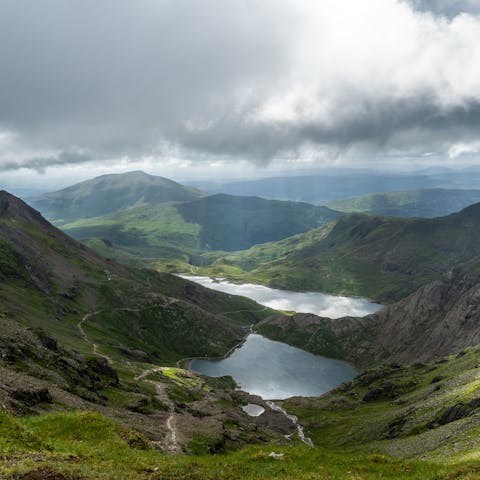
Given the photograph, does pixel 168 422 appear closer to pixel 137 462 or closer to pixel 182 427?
pixel 182 427

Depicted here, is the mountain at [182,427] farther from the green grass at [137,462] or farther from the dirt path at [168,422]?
the dirt path at [168,422]

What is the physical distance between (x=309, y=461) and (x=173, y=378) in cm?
16322

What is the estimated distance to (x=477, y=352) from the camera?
180750 mm

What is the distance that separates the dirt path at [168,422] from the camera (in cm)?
6962

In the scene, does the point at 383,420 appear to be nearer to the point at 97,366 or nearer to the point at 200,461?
the point at 97,366

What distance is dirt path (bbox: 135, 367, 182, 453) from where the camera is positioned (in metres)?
69.6

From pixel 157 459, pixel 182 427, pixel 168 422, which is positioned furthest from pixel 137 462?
pixel 168 422

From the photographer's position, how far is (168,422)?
339 ft

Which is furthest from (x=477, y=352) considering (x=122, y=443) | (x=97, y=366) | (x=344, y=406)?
(x=122, y=443)

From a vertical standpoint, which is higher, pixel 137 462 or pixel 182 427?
pixel 137 462

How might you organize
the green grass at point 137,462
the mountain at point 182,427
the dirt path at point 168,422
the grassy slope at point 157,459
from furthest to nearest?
the dirt path at point 168,422 < the mountain at point 182,427 < the grassy slope at point 157,459 < the green grass at point 137,462

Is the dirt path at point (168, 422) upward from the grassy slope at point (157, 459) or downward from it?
downward

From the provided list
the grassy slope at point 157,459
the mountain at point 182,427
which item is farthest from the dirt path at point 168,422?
the grassy slope at point 157,459

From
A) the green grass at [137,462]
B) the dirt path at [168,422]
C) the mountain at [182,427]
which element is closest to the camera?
the green grass at [137,462]
